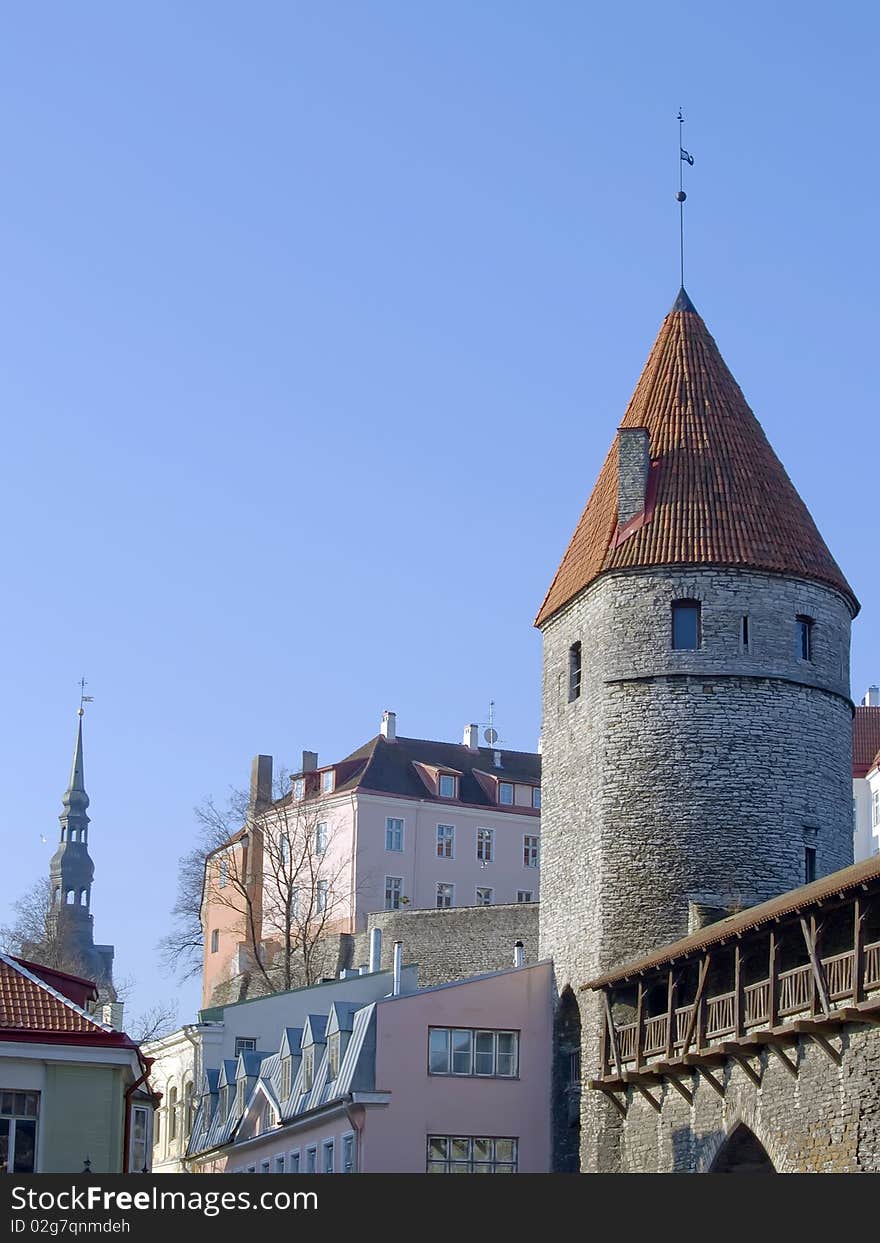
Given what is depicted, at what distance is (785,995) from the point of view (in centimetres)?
2925

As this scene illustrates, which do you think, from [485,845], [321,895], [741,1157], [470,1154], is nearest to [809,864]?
[741,1157]

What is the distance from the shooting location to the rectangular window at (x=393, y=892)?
65.9 m

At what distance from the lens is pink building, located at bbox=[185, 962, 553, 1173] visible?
3694 cm

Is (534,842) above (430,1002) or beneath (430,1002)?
above

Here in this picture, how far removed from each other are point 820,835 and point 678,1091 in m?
6.04

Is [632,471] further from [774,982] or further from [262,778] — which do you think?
[262,778]

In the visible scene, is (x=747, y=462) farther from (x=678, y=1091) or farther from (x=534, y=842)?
(x=534, y=842)

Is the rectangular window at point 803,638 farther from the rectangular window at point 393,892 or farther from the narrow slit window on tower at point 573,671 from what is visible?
the rectangular window at point 393,892

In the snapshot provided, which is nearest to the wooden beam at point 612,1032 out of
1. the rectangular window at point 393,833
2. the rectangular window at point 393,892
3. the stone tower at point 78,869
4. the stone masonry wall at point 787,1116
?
the stone masonry wall at point 787,1116

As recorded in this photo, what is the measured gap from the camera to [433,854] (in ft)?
223

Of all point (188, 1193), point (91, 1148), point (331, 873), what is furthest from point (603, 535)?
point (331, 873)

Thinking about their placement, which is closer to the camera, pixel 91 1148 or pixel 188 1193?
pixel 188 1193

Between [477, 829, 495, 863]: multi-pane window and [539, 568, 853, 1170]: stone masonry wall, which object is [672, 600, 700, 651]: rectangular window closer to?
[539, 568, 853, 1170]: stone masonry wall

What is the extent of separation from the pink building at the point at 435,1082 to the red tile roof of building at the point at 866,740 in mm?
29078
